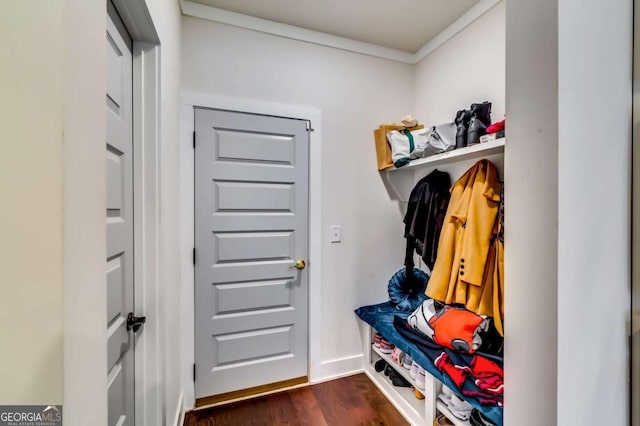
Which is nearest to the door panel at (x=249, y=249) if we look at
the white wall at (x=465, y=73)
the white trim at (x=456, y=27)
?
the white wall at (x=465, y=73)

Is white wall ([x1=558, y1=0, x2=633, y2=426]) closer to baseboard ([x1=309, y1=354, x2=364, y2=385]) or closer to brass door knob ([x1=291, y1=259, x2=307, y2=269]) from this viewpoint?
brass door knob ([x1=291, y1=259, x2=307, y2=269])

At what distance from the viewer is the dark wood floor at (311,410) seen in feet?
5.45

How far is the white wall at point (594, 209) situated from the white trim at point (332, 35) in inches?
60.3

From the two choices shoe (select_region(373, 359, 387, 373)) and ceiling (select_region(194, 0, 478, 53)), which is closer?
ceiling (select_region(194, 0, 478, 53))

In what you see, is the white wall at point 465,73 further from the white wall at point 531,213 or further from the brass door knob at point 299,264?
the brass door knob at point 299,264

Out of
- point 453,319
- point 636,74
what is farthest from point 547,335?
point 453,319

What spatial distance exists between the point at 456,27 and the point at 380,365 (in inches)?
104

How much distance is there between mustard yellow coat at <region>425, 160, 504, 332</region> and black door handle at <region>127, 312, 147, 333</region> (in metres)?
1.62

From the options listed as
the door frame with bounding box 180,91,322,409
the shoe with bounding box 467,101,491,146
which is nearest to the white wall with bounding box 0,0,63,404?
the door frame with bounding box 180,91,322,409

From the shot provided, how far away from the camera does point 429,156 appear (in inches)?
74.9

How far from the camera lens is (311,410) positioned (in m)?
1.75

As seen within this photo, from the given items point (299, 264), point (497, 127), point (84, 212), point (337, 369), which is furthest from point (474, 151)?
Result: point (337, 369)

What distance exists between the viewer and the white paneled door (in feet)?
2.90

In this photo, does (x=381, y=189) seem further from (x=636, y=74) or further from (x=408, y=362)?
(x=636, y=74)
